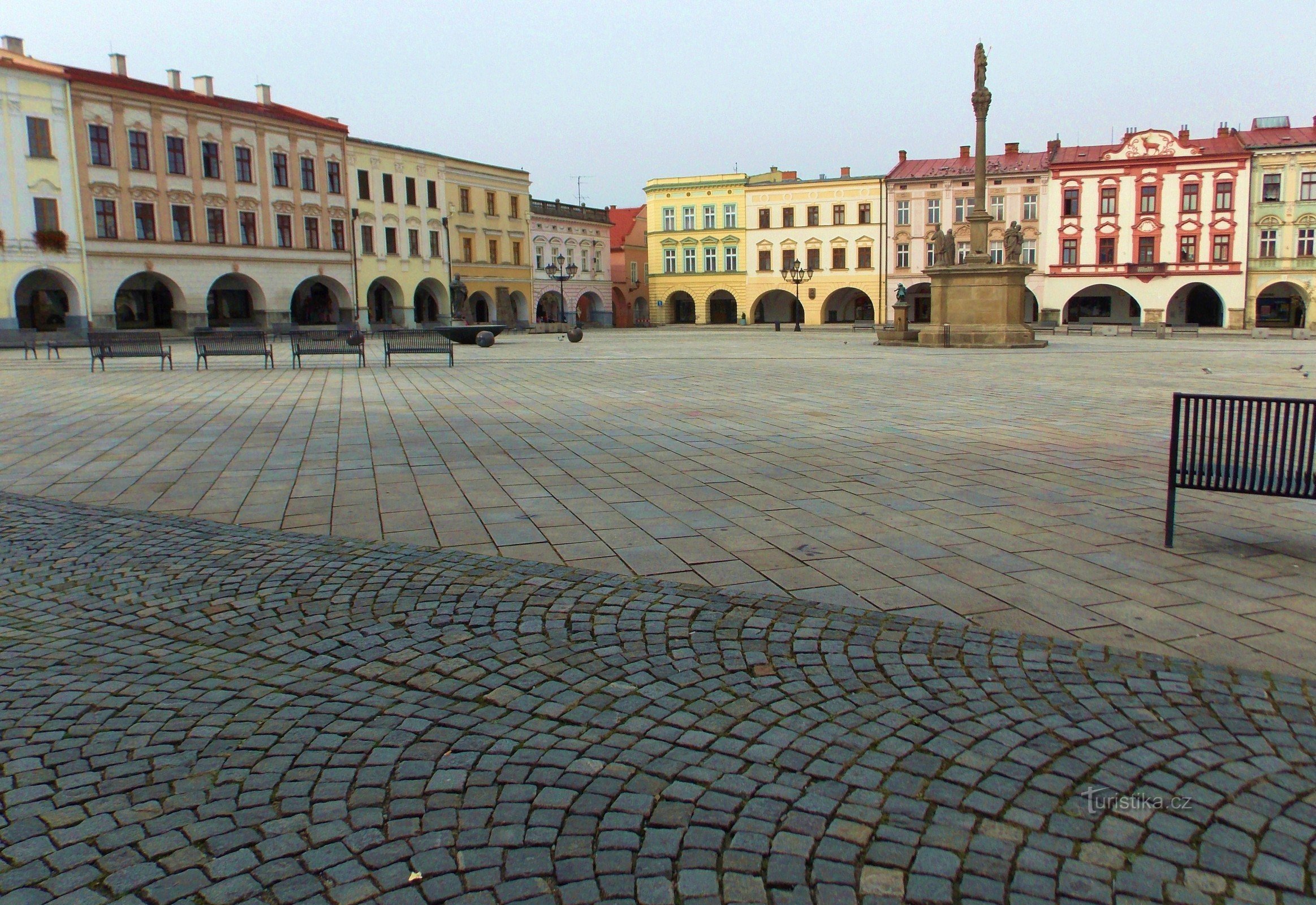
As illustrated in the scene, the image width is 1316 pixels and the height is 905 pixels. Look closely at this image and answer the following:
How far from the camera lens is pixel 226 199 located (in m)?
48.0

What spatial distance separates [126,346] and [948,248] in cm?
2241

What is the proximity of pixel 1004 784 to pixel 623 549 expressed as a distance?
3.14 metres

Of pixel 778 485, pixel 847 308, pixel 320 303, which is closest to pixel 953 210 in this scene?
pixel 847 308

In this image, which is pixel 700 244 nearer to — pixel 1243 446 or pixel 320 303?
pixel 320 303

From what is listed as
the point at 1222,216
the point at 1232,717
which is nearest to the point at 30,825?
the point at 1232,717

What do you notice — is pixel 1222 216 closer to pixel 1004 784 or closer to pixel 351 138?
pixel 351 138

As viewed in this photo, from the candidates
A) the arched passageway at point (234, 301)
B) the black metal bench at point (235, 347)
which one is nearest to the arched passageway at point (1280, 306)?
the black metal bench at point (235, 347)

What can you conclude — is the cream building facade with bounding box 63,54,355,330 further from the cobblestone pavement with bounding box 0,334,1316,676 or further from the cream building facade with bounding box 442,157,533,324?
the cobblestone pavement with bounding box 0,334,1316,676

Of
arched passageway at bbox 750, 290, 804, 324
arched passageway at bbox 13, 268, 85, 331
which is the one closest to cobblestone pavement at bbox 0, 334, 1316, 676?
arched passageway at bbox 13, 268, 85, 331

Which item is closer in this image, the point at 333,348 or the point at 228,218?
the point at 333,348

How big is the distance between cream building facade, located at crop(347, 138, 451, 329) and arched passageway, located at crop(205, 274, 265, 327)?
19.9 feet

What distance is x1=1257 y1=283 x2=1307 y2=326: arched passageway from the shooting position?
184 ft

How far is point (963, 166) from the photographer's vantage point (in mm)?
62062

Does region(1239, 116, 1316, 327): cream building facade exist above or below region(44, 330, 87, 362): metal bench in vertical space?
above
